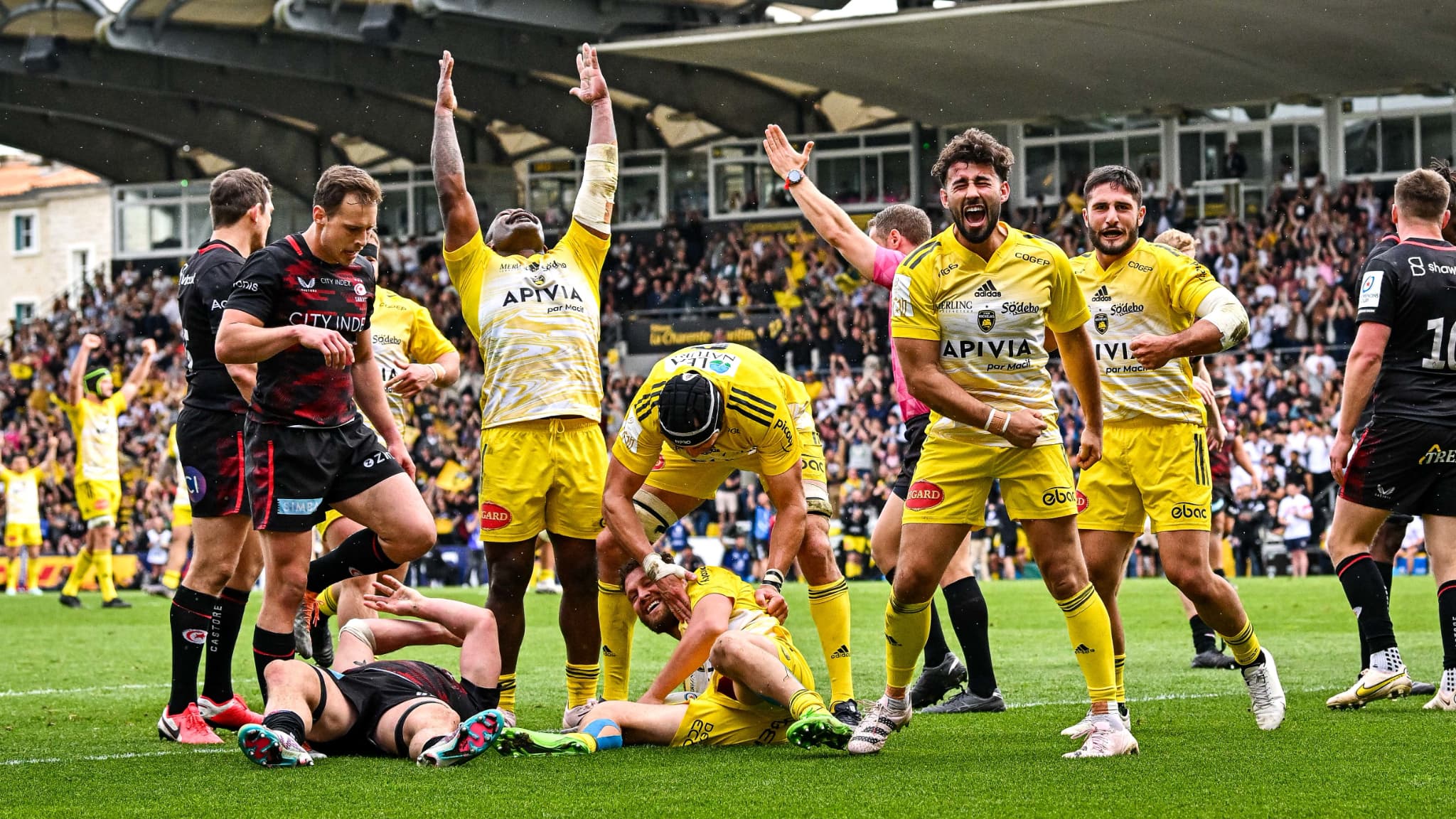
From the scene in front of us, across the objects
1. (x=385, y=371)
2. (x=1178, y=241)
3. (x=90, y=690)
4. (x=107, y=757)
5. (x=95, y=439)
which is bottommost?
(x=90, y=690)

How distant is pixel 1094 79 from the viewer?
3331 centimetres

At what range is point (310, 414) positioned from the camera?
6.91 metres

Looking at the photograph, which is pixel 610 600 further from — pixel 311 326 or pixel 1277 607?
pixel 1277 607

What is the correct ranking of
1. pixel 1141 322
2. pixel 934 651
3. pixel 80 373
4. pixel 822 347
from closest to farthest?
pixel 1141 322 → pixel 934 651 → pixel 80 373 → pixel 822 347

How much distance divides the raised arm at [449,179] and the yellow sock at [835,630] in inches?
96.6

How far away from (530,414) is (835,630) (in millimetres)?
1789

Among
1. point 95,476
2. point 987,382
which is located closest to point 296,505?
point 987,382

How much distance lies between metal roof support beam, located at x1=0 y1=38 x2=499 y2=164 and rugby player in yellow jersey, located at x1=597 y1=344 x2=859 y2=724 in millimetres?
Answer: 30977

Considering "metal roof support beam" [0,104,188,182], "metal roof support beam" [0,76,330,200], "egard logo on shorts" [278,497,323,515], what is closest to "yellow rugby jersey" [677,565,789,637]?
"egard logo on shorts" [278,497,323,515]

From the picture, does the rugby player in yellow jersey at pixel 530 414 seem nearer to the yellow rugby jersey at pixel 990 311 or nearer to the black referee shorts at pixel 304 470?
the black referee shorts at pixel 304 470

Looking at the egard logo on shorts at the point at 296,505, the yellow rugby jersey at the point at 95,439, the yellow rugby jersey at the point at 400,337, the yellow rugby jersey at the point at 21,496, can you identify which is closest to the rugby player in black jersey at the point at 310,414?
the egard logo on shorts at the point at 296,505

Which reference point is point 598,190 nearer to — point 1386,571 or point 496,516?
point 496,516

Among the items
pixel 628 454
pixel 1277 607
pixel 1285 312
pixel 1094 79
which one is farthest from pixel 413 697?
pixel 1094 79

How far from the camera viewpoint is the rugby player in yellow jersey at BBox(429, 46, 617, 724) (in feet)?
25.7
